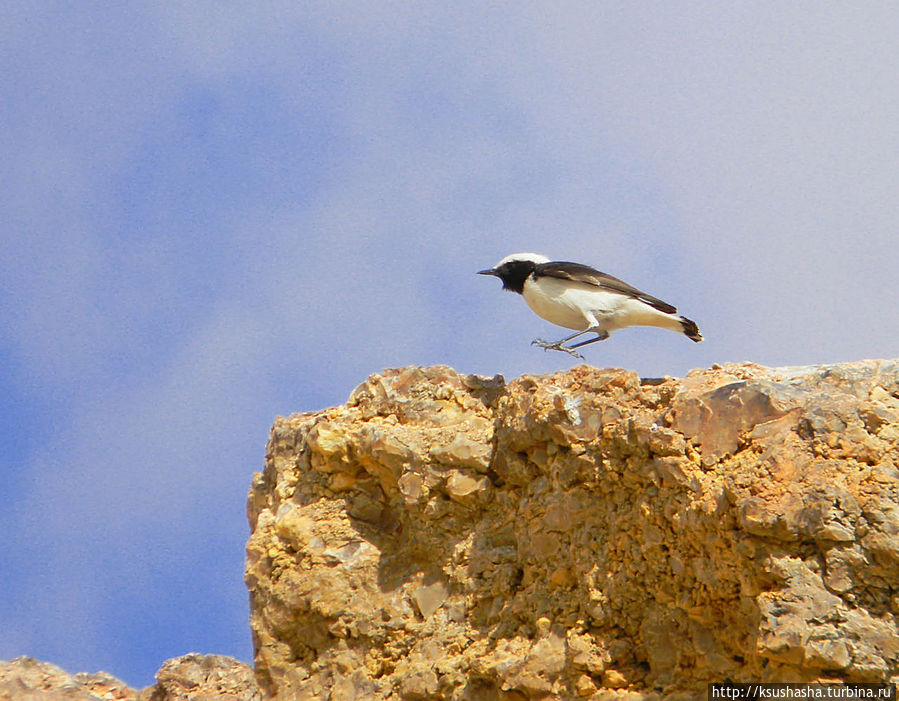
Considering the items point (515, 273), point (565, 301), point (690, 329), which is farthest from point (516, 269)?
point (690, 329)

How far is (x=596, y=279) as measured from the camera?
9.65m

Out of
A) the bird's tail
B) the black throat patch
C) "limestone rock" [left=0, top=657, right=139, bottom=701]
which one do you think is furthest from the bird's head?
"limestone rock" [left=0, top=657, right=139, bottom=701]

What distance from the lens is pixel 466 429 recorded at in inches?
275

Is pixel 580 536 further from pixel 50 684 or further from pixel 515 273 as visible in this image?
pixel 50 684

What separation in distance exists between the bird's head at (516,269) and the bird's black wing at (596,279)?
42 centimetres

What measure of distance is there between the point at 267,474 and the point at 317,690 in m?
1.79

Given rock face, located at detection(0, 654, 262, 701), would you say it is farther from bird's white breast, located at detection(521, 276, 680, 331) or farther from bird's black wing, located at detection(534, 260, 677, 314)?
bird's black wing, located at detection(534, 260, 677, 314)

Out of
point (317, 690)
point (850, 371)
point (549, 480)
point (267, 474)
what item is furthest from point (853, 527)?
point (267, 474)

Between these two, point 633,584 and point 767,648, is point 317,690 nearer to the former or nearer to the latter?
point 633,584

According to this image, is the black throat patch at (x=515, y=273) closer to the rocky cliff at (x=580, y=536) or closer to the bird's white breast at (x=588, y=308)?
the bird's white breast at (x=588, y=308)

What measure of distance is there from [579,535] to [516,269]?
15.9 feet

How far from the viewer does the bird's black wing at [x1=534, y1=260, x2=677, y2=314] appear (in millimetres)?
9578

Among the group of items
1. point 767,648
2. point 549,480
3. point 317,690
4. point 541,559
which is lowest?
point 767,648

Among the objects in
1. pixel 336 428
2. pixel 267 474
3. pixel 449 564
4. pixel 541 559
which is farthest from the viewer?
pixel 267 474
